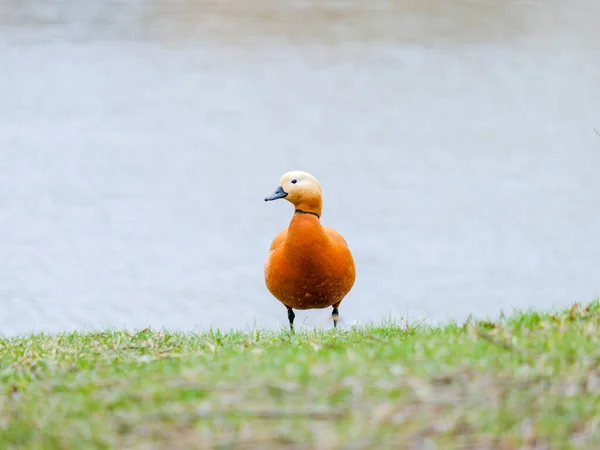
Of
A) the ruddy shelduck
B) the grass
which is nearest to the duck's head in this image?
the ruddy shelduck

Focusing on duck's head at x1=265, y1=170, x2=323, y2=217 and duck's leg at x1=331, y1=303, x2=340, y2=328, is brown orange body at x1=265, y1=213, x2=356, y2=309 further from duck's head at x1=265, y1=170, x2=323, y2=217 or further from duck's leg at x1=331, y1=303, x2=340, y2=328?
duck's leg at x1=331, y1=303, x2=340, y2=328

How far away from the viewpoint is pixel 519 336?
10.3 feet

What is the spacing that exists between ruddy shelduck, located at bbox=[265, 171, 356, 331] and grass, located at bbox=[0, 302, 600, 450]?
1.85m

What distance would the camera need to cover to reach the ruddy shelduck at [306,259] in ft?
16.7

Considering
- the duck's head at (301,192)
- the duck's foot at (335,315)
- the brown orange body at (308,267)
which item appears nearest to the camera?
the brown orange body at (308,267)

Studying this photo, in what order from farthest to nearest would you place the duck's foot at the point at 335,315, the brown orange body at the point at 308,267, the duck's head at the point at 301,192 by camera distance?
1. the duck's foot at the point at 335,315
2. the duck's head at the point at 301,192
3. the brown orange body at the point at 308,267

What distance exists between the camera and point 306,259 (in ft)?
16.6

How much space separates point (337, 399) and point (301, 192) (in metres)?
2.97

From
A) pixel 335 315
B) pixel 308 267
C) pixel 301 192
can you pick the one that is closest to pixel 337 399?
pixel 308 267

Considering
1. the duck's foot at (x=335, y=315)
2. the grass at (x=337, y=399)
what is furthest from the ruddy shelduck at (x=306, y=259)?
the grass at (x=337, y=399)

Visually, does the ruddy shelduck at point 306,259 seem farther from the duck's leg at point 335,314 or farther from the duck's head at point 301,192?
the duck's leg at point 335,314

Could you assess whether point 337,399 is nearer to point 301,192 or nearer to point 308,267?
point 308,267

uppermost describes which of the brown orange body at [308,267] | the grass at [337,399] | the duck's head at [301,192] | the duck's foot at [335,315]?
the duck's head at [301,192]

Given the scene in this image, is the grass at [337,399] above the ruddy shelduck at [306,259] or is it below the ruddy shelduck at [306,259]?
below
